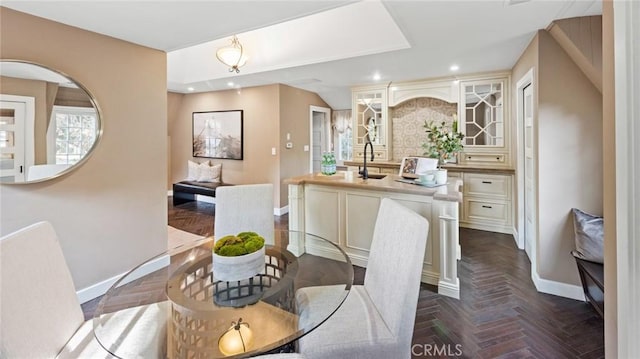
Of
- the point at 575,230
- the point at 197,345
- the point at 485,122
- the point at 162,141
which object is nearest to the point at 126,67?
the point at 162,141

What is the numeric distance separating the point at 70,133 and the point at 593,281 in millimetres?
4139

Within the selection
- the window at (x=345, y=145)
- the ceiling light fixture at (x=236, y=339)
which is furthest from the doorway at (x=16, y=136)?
the window at (x=345, y=145)

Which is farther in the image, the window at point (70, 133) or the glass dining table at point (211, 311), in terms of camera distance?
the window at point (70, 133)

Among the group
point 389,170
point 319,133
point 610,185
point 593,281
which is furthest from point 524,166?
point 319,133

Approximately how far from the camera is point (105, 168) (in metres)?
2.69

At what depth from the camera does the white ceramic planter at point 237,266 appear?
1.62 meters

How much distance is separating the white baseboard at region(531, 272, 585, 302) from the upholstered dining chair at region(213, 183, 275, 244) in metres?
2.41

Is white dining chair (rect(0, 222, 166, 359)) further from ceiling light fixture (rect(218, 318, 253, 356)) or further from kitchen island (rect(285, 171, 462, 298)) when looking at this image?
kitchen island (rect(285, 171, 462, 298))

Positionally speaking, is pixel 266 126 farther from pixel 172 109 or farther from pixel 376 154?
pixel 172 109

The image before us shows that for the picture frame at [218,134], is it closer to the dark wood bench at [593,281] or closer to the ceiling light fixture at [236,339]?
the ceiling light fixture at [236,339]

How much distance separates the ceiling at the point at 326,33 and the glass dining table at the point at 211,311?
1839mm

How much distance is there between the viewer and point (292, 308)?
5.32 ft

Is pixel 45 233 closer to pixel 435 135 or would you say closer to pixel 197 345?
pixel 197 345

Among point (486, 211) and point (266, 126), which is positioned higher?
point (266, 126)
